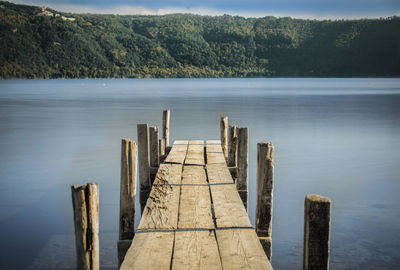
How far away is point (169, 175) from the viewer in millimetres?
7117

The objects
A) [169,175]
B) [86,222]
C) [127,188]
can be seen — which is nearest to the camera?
[86,222]

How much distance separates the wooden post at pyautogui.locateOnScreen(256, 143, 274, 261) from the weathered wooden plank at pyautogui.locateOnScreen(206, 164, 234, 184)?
818 mm

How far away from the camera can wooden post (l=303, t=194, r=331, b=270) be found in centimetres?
328

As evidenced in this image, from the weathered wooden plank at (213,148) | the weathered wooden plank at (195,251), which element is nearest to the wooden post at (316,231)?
the weathered wooden plank at (195,251)

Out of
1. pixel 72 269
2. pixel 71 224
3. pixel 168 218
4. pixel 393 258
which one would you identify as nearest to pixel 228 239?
pixel 168 218

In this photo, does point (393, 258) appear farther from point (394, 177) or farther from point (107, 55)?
point (107, 55)

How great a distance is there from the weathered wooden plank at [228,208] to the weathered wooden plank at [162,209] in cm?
51

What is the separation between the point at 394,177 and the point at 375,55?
601 feet

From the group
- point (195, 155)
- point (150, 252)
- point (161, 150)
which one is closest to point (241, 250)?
point (150, 252)

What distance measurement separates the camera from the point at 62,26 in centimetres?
16638

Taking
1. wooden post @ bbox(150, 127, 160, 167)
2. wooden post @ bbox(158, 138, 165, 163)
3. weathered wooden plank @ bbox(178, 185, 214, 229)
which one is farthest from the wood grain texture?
wooden post @ bbox(158, 138, 165, 163)

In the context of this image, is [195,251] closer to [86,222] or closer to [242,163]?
[86,222]

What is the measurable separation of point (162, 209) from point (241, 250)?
1.49 metres

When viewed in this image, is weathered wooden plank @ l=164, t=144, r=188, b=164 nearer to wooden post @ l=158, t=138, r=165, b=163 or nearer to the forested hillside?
wooden post @ l=158, t=138, r=165, b=163
